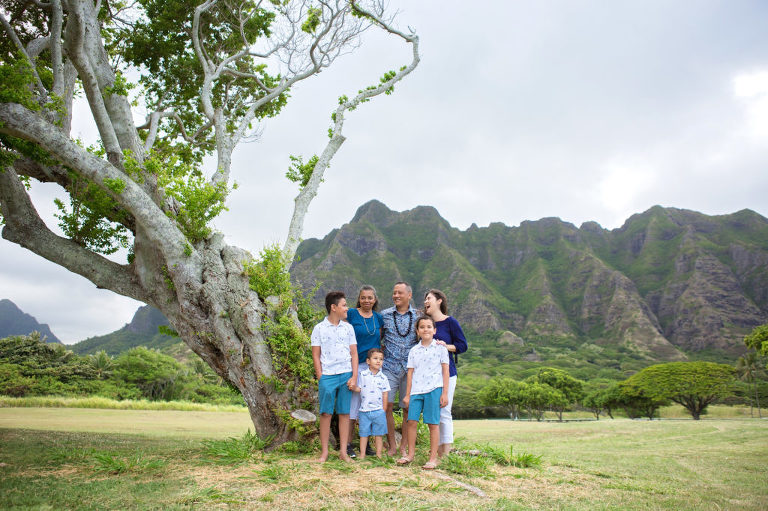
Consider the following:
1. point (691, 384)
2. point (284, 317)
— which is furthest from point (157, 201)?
point (691, 384)

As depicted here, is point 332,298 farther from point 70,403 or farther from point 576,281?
point 576,281

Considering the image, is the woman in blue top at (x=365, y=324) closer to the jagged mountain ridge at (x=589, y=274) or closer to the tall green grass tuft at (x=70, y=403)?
the tall green grass tuft at (x=70, y=403)

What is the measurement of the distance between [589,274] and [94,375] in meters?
138

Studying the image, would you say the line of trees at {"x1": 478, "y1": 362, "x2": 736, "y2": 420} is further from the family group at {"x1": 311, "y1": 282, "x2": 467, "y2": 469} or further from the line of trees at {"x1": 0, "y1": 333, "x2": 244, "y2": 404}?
the family group at {"x1": 311, "y1": 282, "x2": 467, "y2": 469}

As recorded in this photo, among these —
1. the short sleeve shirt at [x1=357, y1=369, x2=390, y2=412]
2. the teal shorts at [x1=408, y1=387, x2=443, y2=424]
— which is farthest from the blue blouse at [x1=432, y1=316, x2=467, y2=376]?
the short sleeve shirt at [x1=357, y1=369, x2=390, y2=412]

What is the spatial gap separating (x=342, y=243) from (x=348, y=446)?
145 m

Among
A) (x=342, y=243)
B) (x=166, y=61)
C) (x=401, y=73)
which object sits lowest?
(x=401, y=73)

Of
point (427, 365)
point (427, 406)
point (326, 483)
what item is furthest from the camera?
point (427, 365)

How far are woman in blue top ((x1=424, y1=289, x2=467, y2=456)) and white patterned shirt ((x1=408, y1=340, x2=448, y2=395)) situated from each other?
9.1 inches

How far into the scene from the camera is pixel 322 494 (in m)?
3.69

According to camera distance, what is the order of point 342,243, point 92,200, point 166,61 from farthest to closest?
point 342,243 < point 166,61 < point 92,200

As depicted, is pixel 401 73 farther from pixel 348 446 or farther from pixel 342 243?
pixel 342 243

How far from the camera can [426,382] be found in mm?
5059

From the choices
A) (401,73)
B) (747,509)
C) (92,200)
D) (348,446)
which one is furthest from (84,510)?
(401,73)
